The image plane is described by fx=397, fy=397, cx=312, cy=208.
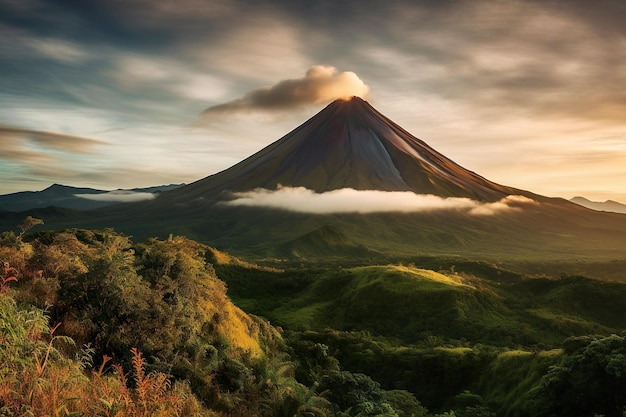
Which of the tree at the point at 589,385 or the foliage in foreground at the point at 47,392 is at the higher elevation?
the foliage in foreground at the point at 47,392

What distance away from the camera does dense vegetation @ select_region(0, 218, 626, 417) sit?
25.0 ft

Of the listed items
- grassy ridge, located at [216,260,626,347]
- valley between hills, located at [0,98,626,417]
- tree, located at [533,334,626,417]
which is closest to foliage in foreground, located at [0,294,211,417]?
valley between hills, located at [0,98,626,417]

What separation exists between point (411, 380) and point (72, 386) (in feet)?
106

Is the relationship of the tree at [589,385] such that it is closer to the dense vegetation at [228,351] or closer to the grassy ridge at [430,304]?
the dense vegetation at [228,351]

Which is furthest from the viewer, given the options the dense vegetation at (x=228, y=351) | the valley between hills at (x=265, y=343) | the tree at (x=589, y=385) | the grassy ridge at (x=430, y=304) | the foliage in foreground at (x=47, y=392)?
the grassy ridge at (x=430, y=304)

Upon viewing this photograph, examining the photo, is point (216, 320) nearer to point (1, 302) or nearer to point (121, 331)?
point (121, 331)

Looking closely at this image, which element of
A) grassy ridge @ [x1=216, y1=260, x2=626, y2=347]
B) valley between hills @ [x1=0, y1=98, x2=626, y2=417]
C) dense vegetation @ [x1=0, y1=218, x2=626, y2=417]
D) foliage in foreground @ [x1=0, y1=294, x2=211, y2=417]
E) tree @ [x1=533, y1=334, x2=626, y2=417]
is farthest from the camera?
grassy ridge @ [x1=216, y1=260, x2=626, y2=347]

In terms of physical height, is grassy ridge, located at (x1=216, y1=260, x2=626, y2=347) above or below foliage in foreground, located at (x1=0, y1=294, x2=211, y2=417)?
below

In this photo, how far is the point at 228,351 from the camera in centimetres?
1786

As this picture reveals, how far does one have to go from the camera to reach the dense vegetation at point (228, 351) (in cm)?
761

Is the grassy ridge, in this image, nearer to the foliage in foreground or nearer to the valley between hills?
the valley between hills

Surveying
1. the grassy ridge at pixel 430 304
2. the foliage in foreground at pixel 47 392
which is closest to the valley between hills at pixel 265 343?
the foliage in foreground at pixel 47 392

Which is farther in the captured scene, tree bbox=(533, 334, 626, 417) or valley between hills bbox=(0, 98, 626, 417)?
tree bbox=(533, 334, 626, 417)

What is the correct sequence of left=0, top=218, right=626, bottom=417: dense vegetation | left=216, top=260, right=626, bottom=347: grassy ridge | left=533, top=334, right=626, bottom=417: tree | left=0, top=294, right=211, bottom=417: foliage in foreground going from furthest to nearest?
1. left=216, top=260, right=626, bottom=347: grassy ridge
2. left=533, top=334, right=626, bottom=417: tree
3. left=0, top=218, right=626, bottom=417: dense vegetation
4. left=0, top=294, right=211, bottom=417: foliage in foreground
